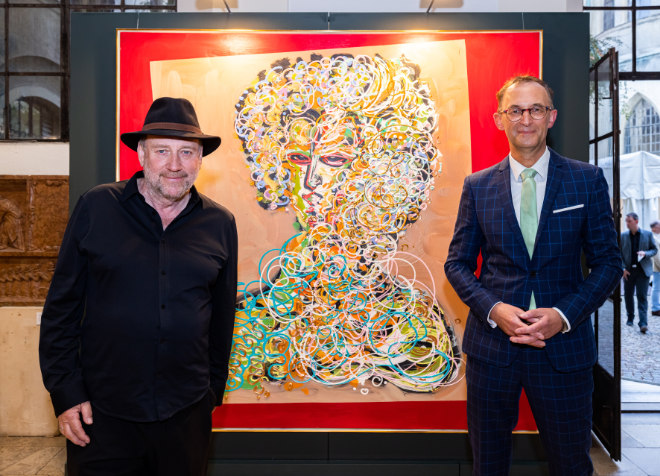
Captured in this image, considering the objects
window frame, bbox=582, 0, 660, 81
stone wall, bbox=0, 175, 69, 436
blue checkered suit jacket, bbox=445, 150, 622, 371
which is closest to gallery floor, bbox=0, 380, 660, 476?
stone wall, bbox=0, 175, 69, 436

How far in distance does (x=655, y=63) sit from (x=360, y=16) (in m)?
3.03

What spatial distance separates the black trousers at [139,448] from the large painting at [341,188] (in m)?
1.05

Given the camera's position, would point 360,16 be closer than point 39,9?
Yes

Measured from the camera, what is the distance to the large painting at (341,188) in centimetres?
279

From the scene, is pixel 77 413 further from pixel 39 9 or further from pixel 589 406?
pixel 39 9

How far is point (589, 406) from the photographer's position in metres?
1.89

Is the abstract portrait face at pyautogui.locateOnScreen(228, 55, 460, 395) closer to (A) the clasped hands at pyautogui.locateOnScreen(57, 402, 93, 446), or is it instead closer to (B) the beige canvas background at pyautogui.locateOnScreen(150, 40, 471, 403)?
(B) the beige canvas background at pyautogui.locateOnScreen(150, 40, 471, 403)

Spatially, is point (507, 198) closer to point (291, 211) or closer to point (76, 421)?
point (291, 211)

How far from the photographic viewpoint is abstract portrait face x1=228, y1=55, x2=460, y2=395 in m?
2.79

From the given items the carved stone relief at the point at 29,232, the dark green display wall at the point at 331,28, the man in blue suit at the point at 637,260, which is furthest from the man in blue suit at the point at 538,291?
the man in blue suit at the point at 637,260

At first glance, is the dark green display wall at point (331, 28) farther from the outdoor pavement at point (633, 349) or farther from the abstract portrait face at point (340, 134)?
the outdoor pavement at point (633, 349)

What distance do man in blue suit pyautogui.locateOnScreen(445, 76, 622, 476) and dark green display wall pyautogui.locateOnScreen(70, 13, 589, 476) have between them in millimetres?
933

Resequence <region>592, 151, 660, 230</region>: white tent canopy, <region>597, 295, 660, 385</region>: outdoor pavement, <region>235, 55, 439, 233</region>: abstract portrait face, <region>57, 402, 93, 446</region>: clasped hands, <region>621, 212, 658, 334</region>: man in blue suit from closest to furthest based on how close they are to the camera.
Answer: <region>57, 402, 93, 446</region>: clasped hands < <region>235, 55, 439, 233</region>: abstract portrait face < <region>597, 295, 660, 385</region>: outdoor pavement < <region>592, 151, 660, 230</region>: white tent canopy < <region>621, 212, 658, 334</region>: man in blue suit

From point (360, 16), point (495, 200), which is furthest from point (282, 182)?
point (495, 200)
